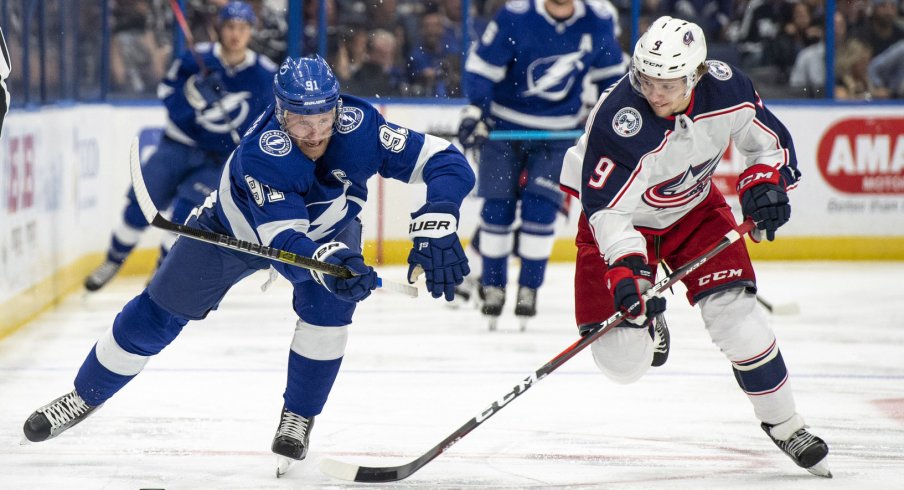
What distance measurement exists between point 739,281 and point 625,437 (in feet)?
2.09

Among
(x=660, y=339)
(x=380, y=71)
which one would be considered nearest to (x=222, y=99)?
(x=380, y=71)

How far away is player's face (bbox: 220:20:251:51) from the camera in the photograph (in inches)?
222

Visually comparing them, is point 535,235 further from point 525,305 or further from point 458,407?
point 458,407

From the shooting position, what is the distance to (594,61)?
5.26 meters

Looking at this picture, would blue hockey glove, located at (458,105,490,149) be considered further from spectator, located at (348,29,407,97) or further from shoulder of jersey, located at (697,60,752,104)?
shoulder of jersey, located at (697,60,752,104)

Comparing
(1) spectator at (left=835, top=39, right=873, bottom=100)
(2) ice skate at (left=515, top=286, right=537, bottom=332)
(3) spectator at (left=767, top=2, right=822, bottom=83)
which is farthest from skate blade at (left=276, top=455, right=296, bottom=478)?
(1) spectator at (left=835, top=39, right=873, bottom=100)

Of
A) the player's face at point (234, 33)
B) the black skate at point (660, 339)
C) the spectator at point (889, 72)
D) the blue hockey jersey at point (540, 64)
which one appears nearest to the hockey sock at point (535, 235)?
the blue hockey jersey at point (540, 64)

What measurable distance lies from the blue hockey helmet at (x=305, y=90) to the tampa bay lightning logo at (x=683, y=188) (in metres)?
0.79

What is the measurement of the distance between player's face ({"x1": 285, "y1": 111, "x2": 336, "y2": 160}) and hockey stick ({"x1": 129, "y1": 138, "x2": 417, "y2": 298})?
0.24 metres

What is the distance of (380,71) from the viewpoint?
23.4 ft

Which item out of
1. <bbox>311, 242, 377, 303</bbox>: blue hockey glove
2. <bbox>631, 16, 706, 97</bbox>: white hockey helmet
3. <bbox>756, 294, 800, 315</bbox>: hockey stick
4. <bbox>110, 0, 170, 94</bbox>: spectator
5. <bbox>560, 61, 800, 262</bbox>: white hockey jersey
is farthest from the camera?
<bbox>110, 0, 170, 94</bbox>: spectator

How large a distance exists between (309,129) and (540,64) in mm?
2564

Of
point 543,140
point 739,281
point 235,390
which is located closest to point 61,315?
point 235,390

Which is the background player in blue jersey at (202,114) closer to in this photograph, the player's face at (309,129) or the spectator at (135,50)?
the spectator at (135,50)
